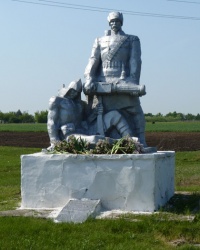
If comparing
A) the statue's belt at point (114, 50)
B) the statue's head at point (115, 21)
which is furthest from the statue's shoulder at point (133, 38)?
the statue's head at point (115, 21)

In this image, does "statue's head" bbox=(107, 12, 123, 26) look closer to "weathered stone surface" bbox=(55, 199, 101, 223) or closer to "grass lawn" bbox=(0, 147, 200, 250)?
"weathered stone surface" bbox=(55, 199, 101, 223)

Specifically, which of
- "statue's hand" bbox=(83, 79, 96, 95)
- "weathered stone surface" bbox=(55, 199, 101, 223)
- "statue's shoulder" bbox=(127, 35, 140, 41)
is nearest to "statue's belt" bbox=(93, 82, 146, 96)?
"statue's hand" bbox=(83, 79, 96, 95)

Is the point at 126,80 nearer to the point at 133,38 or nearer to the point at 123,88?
the point at 123,88

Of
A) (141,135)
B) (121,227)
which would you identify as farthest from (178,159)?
(121,227)

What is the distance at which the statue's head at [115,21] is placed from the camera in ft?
32.6

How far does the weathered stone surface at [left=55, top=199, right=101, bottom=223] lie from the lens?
774cm

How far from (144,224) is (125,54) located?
142 inches

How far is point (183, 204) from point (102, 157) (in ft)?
5.21

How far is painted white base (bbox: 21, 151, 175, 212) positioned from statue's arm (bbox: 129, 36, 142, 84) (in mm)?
1570

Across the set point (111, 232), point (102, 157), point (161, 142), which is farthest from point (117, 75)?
point (161, 142)

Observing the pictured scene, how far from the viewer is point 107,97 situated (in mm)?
9773

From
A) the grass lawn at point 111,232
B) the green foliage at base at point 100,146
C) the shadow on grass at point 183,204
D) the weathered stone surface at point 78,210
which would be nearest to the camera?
the grass lawn at point 111,232

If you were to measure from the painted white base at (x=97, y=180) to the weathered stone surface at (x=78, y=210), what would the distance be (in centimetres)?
27

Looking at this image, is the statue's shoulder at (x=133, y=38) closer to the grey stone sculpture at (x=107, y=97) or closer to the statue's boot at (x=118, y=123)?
the grey stone sculpture at (x=107, y=97)
